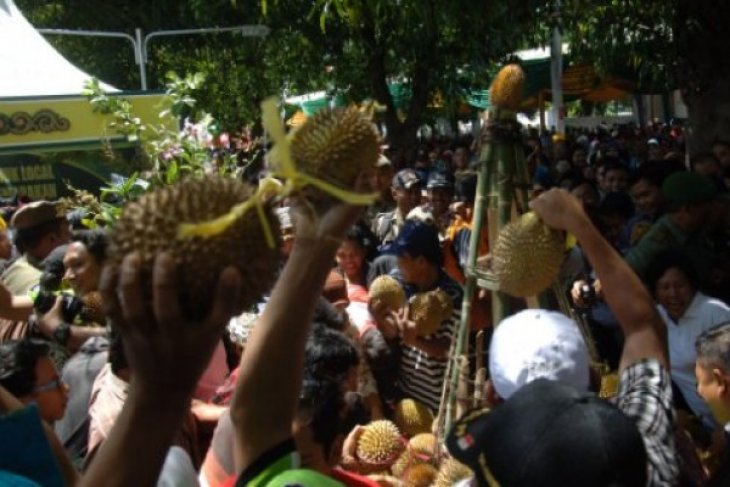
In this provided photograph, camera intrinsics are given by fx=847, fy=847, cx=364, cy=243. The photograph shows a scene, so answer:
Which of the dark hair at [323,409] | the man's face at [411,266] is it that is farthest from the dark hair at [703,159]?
the dark hair at [323,409]

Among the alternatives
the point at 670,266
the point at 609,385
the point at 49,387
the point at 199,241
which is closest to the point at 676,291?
the point at 670,266

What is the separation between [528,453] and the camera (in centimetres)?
153

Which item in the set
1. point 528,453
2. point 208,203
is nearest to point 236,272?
point 208,203

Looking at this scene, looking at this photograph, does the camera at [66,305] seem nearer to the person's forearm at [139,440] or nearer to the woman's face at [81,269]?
the woman's face at [81,269]

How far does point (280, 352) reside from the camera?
160 centimetres

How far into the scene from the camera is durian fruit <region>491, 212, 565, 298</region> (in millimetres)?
2186

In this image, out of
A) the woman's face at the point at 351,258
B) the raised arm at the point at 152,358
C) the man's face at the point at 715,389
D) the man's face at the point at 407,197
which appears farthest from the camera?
the man's face at the point at 407,197

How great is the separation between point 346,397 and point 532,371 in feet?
2.01

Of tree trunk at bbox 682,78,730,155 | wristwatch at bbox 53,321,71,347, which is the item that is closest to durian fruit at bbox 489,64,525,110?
wristwatch at bbox 53,321,71,347

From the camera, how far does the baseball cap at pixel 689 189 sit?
4.82 meters

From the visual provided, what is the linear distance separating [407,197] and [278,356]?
468 cm

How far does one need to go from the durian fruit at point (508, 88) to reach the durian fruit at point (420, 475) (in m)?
1.18

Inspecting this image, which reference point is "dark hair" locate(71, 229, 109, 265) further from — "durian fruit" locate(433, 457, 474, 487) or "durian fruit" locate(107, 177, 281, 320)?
"durian fruit" locate(107, 177, 281, 320)

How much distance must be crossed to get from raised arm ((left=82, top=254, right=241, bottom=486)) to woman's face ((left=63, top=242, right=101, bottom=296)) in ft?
7.58
